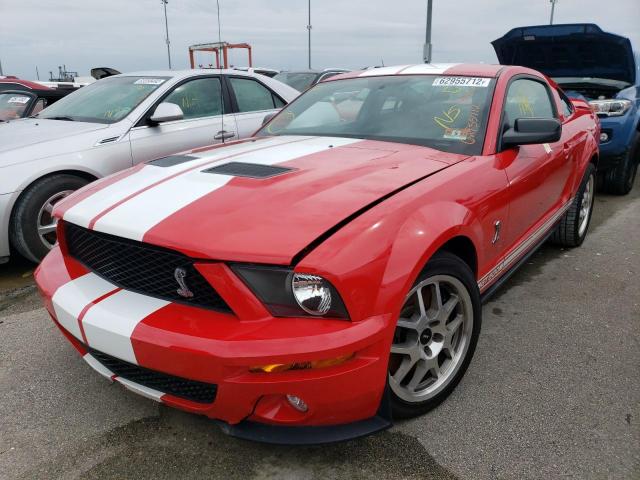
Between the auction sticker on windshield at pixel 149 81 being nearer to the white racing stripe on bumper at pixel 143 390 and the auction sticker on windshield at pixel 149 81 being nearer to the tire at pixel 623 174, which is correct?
the white racing stripe on bumper at pixel 143 390

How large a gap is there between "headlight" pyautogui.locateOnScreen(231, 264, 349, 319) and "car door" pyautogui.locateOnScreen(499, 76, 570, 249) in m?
1.36

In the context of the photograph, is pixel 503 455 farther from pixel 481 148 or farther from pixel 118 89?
pixel 118 89

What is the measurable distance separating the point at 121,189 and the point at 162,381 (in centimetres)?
86

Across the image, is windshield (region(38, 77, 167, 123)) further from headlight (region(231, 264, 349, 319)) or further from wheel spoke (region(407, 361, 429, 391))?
wheel spoke (region(407, 361, 429, 391))

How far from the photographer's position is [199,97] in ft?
15.4

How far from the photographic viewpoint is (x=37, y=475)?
71.2 inches

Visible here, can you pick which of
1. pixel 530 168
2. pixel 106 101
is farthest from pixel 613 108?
pixel 106 101

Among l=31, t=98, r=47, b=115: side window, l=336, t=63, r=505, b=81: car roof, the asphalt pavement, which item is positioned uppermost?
l=336, t=63, r=505, b=81: car roof

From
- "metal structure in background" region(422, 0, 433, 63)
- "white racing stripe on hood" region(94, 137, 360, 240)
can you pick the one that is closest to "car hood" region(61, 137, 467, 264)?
"white racing stripe on hood" region(94, 137, 360, 240)

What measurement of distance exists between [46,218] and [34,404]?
1.87m

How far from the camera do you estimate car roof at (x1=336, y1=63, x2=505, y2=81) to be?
2.97m

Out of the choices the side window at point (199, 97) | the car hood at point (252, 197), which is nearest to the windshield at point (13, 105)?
the side window at point (199, 97)

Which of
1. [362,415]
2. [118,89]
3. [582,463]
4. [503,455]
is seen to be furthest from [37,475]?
[118,89]

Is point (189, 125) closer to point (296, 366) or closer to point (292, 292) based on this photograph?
point (292, 292)
